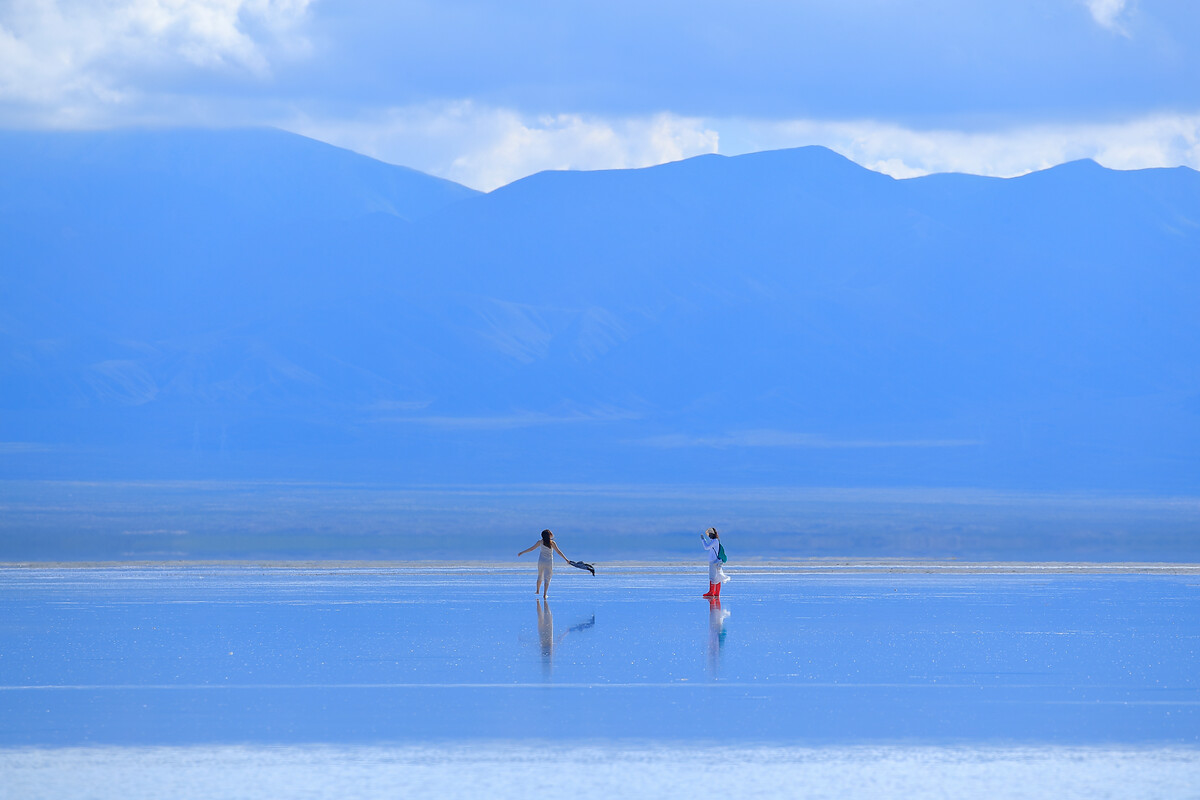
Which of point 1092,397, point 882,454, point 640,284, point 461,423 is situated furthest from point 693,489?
point 640,284

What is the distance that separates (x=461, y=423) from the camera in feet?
483

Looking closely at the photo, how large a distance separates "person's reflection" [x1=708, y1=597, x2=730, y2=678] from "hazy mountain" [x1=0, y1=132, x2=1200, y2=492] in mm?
95500

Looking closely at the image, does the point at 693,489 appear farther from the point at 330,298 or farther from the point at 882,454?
the point at 330,298

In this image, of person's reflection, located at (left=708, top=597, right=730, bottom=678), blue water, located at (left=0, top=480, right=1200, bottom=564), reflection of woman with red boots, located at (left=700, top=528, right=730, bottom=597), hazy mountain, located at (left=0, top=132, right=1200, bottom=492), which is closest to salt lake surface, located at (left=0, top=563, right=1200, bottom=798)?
person's reflection, located at (left=708, top=597, right=730, bottom=678)

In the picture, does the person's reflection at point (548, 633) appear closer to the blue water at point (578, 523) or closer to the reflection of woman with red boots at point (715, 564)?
the reflection of woman with red boots at point (715, 564)

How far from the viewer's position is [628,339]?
162m

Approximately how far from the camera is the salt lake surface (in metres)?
10.2

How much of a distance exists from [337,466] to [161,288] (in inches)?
2417

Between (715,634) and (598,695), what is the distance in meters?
4.72

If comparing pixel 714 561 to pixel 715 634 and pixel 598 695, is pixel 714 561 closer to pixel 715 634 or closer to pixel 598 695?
pixel 715 634

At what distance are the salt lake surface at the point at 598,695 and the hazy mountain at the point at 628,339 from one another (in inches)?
3799

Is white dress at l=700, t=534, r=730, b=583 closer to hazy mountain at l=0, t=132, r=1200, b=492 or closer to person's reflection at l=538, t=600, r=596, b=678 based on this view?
person's reflection at l=538, t=600, r=596, b=678

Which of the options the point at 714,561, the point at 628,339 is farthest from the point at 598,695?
the point at 628,339

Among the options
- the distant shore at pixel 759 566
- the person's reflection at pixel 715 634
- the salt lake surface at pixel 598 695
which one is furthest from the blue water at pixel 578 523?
the salt lake surface at pixel 598 695
